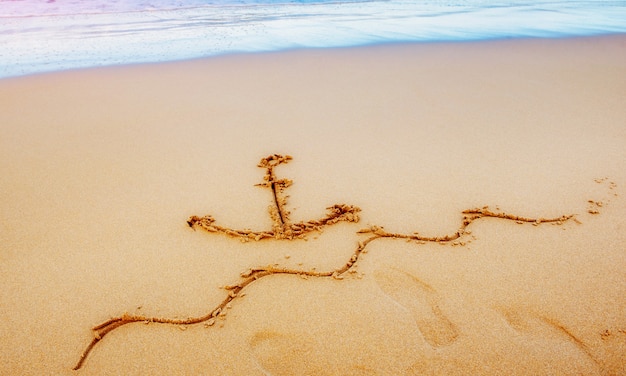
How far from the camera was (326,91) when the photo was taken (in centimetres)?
417

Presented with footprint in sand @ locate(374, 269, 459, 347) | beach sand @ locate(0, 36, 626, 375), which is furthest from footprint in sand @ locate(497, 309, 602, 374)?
footprint in sand @ locate(374, 269, 459, 347)

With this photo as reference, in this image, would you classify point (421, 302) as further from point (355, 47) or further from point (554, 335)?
point (355, 47)

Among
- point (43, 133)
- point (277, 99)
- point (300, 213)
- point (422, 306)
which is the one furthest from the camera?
point (277, 99)

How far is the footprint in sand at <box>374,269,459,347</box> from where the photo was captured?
5.43 ft

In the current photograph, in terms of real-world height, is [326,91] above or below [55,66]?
below

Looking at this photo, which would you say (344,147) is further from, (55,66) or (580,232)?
(55,66)

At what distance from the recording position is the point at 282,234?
7.16 ft

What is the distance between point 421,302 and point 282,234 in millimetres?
801

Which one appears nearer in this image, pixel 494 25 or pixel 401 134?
pixel 401 134

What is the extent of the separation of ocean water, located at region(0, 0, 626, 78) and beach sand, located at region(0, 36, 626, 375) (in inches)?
74.9

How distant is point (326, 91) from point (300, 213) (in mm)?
2150

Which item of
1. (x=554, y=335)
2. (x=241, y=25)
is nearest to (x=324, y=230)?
(x=554, y=335)

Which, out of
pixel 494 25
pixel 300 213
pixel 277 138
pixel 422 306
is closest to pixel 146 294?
pixel 300 213

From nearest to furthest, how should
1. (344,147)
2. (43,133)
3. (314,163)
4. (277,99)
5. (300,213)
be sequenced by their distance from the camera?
(300,213), (314,163), (344,147), (43,133), (277,99)
